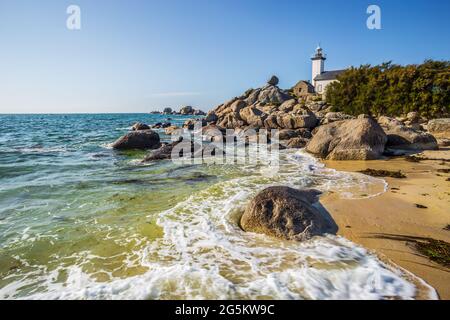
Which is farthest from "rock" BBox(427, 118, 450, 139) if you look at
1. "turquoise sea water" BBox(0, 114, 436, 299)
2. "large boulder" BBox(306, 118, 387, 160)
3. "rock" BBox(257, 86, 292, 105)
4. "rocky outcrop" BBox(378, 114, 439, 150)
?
"rock" BBox(257, 86, 292, 105)

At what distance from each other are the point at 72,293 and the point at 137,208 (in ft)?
11.6

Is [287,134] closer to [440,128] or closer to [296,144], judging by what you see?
[296,144]

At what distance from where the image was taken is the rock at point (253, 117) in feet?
94.9

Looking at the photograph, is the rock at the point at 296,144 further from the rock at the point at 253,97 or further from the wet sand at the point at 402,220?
the rock at the point at 253,97

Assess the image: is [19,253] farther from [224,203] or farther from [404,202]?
[404,202]

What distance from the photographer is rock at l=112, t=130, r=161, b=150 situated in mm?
19906

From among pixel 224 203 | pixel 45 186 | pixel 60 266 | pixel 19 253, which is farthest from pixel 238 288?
pixel 45 186

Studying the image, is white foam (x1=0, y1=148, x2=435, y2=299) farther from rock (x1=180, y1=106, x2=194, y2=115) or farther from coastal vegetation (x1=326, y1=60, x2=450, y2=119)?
rock (x1=180, y1=106, x2=194, y2=115)

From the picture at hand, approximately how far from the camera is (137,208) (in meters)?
7.23

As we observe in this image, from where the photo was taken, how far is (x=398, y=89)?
26.4 metres

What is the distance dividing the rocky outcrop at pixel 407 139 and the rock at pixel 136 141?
1610cm

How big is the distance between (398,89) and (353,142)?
17486mm

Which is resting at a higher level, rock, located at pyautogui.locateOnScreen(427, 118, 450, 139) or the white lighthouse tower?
the white lighthouse tower

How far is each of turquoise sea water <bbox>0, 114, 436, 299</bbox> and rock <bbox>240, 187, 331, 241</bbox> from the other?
23 centimetres
